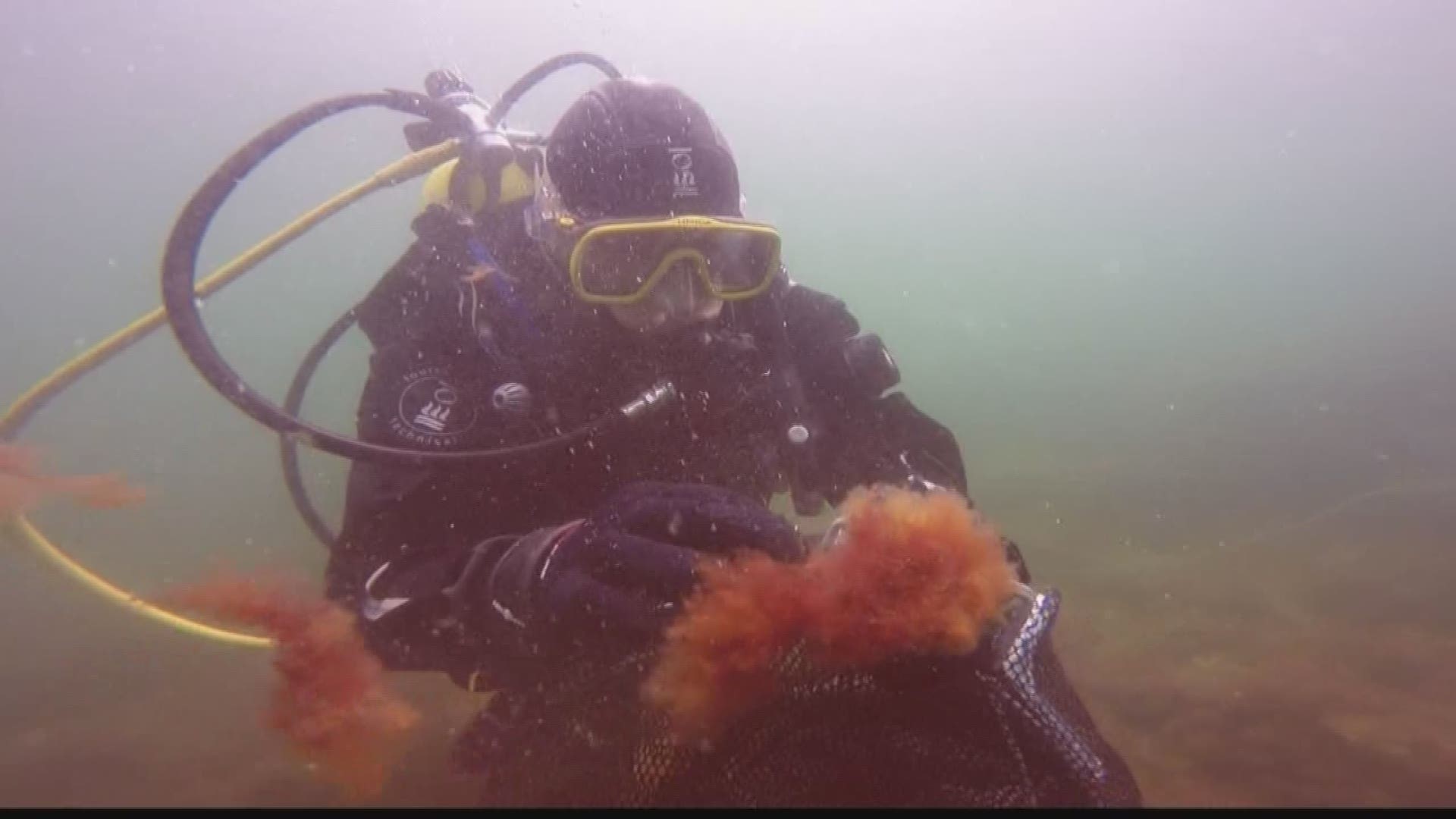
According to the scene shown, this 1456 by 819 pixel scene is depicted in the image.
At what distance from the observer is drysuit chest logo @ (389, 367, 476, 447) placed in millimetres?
2424

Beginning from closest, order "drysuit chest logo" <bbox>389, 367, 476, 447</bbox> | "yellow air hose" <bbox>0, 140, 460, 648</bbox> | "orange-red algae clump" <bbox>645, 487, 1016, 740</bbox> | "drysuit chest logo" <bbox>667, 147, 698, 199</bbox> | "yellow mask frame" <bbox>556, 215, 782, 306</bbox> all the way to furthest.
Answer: "orange-red algae clump" <bbox>645, 487, 1016, 740</bbox> < "drysuit chest logo" <bbox>389, 367, 476, 447</bbox> < "yellow mask frame" <bbox>556, 215, 782, 306</bbox> < "drysuit chest logo" <bbox>667, 147, 698, 199</bbox> < "yellow air hose" <bbox>0, 140, 460, 648</bbox>

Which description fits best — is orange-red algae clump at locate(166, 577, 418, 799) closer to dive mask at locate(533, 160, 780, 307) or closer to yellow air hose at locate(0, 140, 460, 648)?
yellow air hose at locate(0, 140, 460, 648)

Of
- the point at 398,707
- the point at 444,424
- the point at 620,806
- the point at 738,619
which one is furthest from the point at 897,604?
the point at 444,424

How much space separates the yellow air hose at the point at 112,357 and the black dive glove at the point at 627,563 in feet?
6.14

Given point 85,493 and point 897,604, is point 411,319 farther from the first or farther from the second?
point 897,604

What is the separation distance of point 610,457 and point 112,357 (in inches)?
92.4

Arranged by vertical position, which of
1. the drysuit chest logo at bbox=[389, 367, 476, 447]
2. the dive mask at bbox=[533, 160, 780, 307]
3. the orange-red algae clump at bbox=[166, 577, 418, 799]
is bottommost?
the orange-red algae clump at bbox=[166, 577, 418, 799]

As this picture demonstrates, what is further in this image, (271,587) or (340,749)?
(271,587)

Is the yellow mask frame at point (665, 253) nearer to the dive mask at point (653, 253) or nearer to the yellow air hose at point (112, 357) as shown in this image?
the dive mask at point (653, 253)

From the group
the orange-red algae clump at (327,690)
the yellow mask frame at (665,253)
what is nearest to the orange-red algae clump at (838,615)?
the orange-red algae clump at (327,690)

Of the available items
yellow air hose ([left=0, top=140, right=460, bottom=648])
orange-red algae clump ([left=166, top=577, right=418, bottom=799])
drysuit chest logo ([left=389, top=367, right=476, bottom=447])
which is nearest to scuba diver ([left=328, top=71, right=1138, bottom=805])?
drysuit chest logo ([left=389, top=367, right=476, bottom=447])

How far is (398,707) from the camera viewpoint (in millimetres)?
1984

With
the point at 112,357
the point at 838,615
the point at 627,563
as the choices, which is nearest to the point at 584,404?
the point at 627,563
